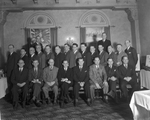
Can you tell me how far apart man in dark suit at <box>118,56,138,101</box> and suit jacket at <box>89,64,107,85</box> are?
0.52 metres

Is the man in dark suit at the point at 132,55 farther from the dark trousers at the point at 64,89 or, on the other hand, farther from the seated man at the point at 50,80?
the seated man at the point at 50,80

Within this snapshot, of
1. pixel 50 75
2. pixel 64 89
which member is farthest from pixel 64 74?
pixel 64 89

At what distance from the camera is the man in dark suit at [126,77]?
4.61m

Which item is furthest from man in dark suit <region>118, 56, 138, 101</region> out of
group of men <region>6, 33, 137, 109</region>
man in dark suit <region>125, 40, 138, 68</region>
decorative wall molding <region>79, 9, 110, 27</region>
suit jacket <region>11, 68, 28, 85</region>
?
decorative wall molding <region>79, 9, 110, 27</region>

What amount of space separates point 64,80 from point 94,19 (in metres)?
3.99

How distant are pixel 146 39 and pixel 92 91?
3751 millimetres

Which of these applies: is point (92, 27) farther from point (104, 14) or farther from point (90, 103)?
point (90, 103)

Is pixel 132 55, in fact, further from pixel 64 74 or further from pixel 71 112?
pixel 71 112

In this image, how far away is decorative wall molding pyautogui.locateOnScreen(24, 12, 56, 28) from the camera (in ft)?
24.3

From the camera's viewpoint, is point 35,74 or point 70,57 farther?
point 70,57

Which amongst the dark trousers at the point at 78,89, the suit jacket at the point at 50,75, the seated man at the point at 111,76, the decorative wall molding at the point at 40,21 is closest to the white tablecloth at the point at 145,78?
the seated man at the point at 111,76

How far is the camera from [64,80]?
4.79 meters

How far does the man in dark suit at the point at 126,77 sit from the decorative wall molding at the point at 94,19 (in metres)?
3.04

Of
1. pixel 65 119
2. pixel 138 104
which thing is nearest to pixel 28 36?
pixel 65 119
